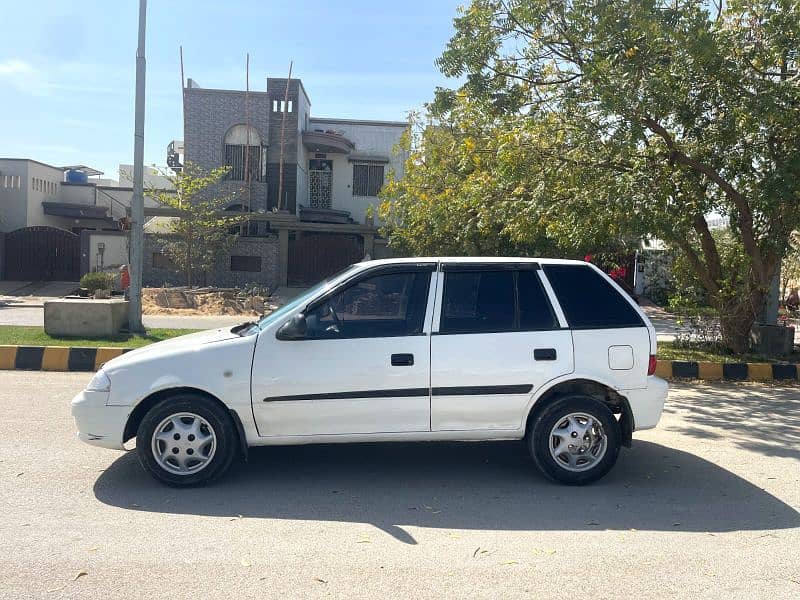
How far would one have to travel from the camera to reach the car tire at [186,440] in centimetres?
524

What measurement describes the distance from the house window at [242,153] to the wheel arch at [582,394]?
24.1 m

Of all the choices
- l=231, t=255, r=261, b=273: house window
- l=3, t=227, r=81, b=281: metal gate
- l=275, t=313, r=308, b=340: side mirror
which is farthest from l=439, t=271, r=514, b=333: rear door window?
l=3, t=227, r=81, b=281: metal gate

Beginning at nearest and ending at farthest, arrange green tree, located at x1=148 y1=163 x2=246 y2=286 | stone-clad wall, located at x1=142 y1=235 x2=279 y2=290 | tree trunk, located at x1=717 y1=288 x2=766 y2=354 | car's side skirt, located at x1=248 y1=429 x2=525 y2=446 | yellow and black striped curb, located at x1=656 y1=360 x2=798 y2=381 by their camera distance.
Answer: car's side skirt, located at x1=248 y1=429 x2=525 y2=446 < yellow and black striped curb, located at x1=656 y1=360 x2=798 y2=381 < tree trunk, located at x1=717 y1=288 x2=766 y2=354 < green tree, located at x1=148 y1=163 x2=246 y2=286 < stone-clad wall, located at x1=142 y1=235 x2=279 y2=290

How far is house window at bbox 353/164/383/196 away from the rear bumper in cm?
2584

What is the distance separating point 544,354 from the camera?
5418 mm

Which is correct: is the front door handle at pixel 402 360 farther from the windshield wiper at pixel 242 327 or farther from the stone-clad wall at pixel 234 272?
the stone-clad wall at pixel 234 272

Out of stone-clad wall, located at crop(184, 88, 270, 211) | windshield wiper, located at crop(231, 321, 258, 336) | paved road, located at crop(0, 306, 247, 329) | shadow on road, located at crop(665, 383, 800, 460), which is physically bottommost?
shadow on road, located at crop(665, 383, 800, 460)

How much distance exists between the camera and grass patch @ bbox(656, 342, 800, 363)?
11.4 m

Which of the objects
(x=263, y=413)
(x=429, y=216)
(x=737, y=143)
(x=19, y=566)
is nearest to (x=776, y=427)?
→ (x=737, y=143)

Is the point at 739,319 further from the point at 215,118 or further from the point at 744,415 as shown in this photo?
the point at 215,118

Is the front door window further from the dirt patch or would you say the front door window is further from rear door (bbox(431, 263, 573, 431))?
rear door (bbox(431, 263, 573, 431))

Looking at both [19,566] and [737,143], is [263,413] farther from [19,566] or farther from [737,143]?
[737,143]

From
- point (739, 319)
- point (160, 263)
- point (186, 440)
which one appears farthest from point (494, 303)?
point (160, 263)

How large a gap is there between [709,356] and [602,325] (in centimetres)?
700
